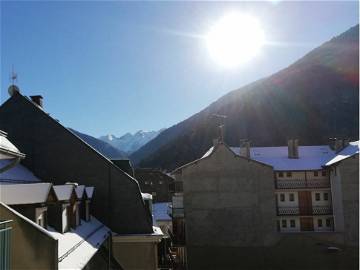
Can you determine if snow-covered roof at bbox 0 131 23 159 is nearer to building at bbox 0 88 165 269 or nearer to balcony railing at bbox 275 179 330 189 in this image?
building at bbox 0 88 165 269

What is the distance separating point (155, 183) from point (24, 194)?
213 ft

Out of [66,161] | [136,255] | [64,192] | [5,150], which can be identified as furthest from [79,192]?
[5,150]

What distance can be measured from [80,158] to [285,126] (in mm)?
117867

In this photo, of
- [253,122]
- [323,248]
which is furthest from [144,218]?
[253,122]

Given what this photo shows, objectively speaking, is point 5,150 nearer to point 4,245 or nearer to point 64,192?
point 4,245

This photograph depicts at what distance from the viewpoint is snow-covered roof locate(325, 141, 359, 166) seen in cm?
3705

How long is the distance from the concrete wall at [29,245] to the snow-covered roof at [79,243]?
0.33 m

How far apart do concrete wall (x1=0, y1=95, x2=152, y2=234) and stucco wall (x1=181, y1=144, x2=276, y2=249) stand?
60.0 ft

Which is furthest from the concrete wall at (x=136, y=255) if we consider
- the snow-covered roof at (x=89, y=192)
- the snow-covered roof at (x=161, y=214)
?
the snow-covered roof at (x=161, y=214)

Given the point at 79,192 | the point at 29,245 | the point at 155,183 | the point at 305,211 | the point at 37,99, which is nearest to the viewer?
the point at 29,245

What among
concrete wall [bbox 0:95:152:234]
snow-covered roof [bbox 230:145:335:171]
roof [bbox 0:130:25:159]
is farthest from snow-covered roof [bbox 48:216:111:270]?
snow-covered roof [bbox 230:145:335:171]

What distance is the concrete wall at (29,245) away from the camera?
8.38m

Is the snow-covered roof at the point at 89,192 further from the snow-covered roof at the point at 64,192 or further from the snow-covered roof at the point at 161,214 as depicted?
the snow-covered roof at the point at 161,214

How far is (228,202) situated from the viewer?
36.8 meters
